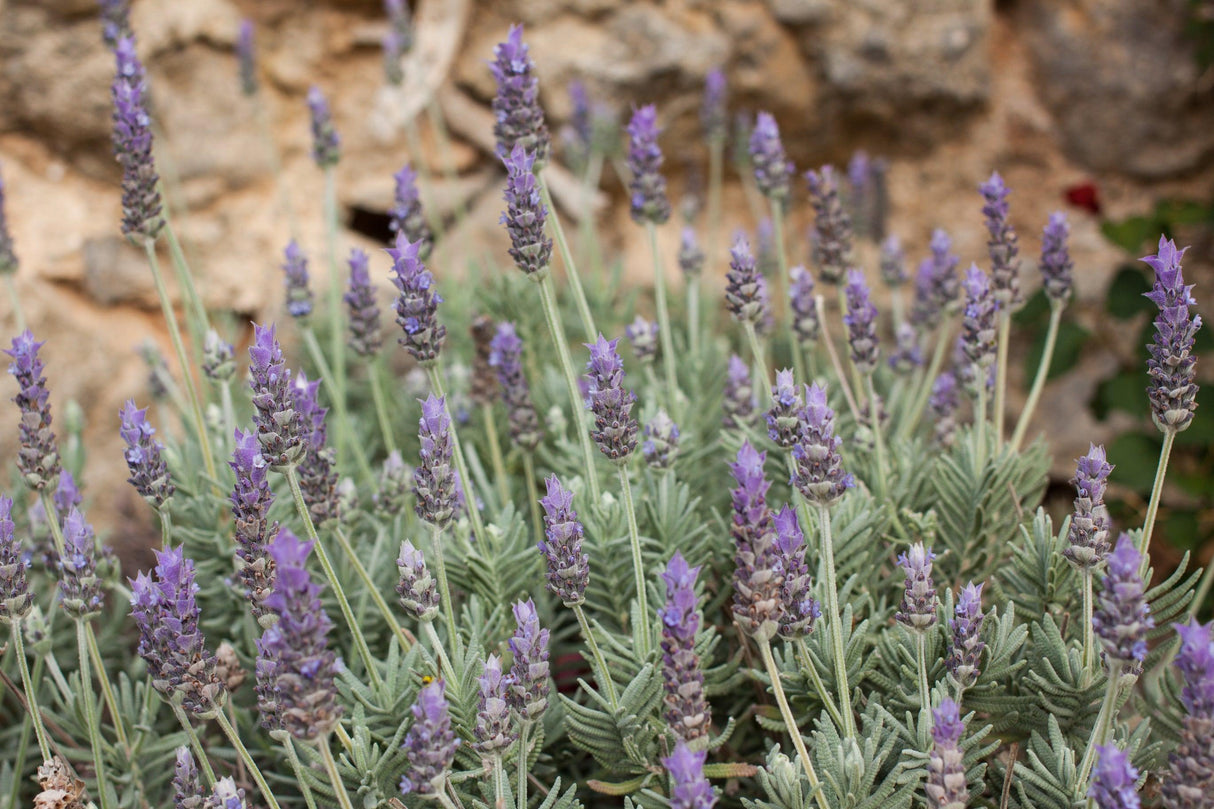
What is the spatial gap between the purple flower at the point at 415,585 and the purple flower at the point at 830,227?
1.24 meters

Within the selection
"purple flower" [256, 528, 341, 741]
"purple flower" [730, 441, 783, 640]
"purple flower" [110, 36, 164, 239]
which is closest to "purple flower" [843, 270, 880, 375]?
"purple flower" [730, 441, 783, 640]

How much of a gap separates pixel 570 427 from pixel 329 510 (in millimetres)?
977

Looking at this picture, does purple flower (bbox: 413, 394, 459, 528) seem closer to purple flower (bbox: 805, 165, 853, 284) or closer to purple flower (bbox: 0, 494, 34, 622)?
purple flower (bbox: 0, 494, 34, 622)

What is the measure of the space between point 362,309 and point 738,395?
2.69ft

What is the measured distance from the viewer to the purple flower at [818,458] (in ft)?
4.41

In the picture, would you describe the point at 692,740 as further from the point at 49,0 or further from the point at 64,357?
the point at 49,0

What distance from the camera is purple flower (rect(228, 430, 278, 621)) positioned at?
1377 millimetres

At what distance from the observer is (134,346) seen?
10.7 feet

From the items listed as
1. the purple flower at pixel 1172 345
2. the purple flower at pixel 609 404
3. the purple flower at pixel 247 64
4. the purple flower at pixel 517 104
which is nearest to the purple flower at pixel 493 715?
the purple flower at pixel 609 404

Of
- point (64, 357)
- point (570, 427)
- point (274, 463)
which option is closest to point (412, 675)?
point (274, 463)

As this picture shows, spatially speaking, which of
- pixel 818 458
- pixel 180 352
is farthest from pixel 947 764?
pixel 180 352

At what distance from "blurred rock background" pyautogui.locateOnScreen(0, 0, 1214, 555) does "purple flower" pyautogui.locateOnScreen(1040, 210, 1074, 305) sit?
1.53 meters

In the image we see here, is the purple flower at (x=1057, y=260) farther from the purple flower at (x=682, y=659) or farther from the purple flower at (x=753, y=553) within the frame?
the purple flower at (x=682, y=659)

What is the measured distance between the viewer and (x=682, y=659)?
4.07ft
